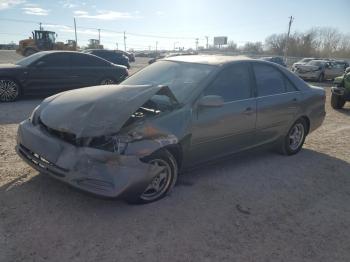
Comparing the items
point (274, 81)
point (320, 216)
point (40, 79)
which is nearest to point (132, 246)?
point (320, 216)

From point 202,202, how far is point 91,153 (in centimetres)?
139

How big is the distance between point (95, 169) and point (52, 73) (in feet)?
24.0

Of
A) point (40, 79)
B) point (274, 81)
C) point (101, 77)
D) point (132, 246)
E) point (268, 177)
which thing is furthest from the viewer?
point (101, 77)

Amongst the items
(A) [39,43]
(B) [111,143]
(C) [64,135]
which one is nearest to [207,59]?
(B) [111,143]

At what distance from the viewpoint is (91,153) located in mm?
3152

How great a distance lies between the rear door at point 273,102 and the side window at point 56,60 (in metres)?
6.70

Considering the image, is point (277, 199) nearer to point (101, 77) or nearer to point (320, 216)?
point (320, 216)

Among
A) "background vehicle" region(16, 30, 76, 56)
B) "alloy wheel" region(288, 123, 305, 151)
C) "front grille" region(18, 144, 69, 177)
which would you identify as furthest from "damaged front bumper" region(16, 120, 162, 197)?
"background vehicle" region(16, 30, 76, 56)

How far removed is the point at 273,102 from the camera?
5043 millimetres

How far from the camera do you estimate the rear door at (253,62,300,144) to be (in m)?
4.90

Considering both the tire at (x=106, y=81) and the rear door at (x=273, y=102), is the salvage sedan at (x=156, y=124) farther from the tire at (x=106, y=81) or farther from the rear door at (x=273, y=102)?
the tire at (x=106, y=81)

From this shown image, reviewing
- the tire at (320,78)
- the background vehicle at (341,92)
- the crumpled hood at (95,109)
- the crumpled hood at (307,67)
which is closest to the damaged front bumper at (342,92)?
the background vehicle at (341,92)

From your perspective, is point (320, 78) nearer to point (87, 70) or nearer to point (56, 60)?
point (87, 70)

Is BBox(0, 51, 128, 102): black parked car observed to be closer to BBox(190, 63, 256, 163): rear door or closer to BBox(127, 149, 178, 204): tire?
BBox(190, 63, 256, 163): rear door
